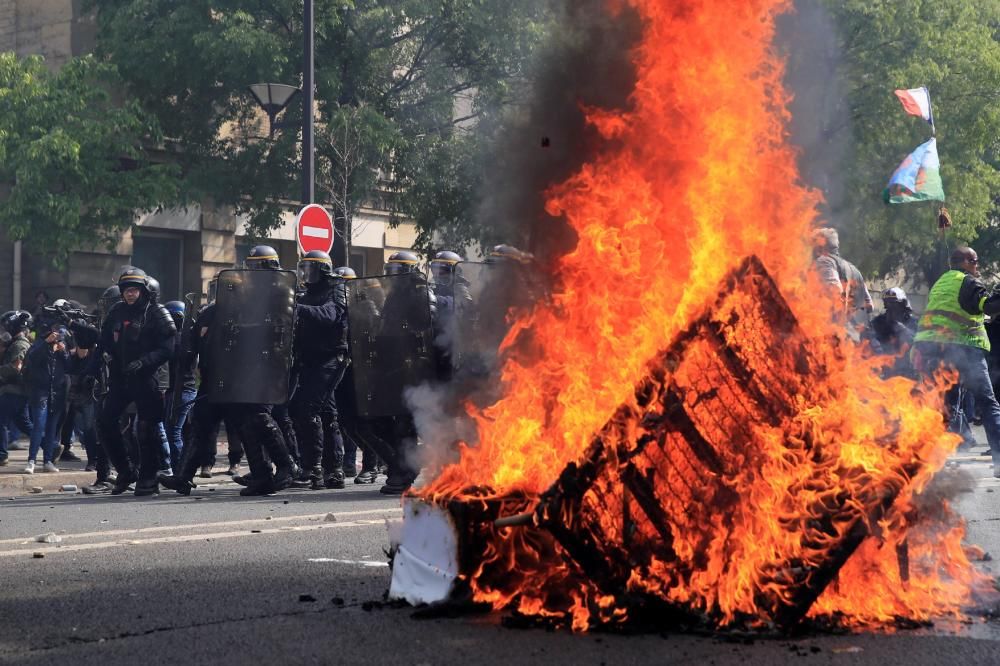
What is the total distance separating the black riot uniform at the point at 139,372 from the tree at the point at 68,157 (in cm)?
978

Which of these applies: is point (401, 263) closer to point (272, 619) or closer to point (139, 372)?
point (139, 372)

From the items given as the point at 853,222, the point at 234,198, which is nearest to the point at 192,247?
the point at 234,198

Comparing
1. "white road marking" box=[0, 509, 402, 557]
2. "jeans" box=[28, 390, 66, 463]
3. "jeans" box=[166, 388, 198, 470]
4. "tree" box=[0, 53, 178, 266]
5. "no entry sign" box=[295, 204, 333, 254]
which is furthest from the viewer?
"tree" box=[0, 53, 178, 266]

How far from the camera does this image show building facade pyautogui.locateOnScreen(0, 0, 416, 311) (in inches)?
993

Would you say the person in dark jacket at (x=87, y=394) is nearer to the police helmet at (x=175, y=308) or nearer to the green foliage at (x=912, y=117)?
the police helmet at (x=175, y=308)

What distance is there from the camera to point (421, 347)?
36.4 ft

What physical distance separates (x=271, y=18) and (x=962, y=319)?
1391cm

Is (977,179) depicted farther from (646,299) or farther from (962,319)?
(646,299)

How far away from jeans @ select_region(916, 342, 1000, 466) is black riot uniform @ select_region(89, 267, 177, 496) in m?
6.59

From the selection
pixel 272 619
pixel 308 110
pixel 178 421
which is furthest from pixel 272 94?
pixel 272 619

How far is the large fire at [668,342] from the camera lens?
5215 mm

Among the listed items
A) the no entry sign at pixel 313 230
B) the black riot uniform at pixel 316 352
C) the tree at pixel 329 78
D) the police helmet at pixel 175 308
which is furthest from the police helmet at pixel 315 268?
the tree at pixel 329 78

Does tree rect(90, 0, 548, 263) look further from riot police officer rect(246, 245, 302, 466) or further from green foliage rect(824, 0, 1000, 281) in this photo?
riot police officer rect(246, 245, 302, 466)

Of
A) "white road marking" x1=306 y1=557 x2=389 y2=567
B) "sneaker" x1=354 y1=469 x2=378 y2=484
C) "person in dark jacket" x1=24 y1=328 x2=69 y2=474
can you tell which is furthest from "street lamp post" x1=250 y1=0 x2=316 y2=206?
"white road marking" x1=306 y1=557 x2=389 y2=567
